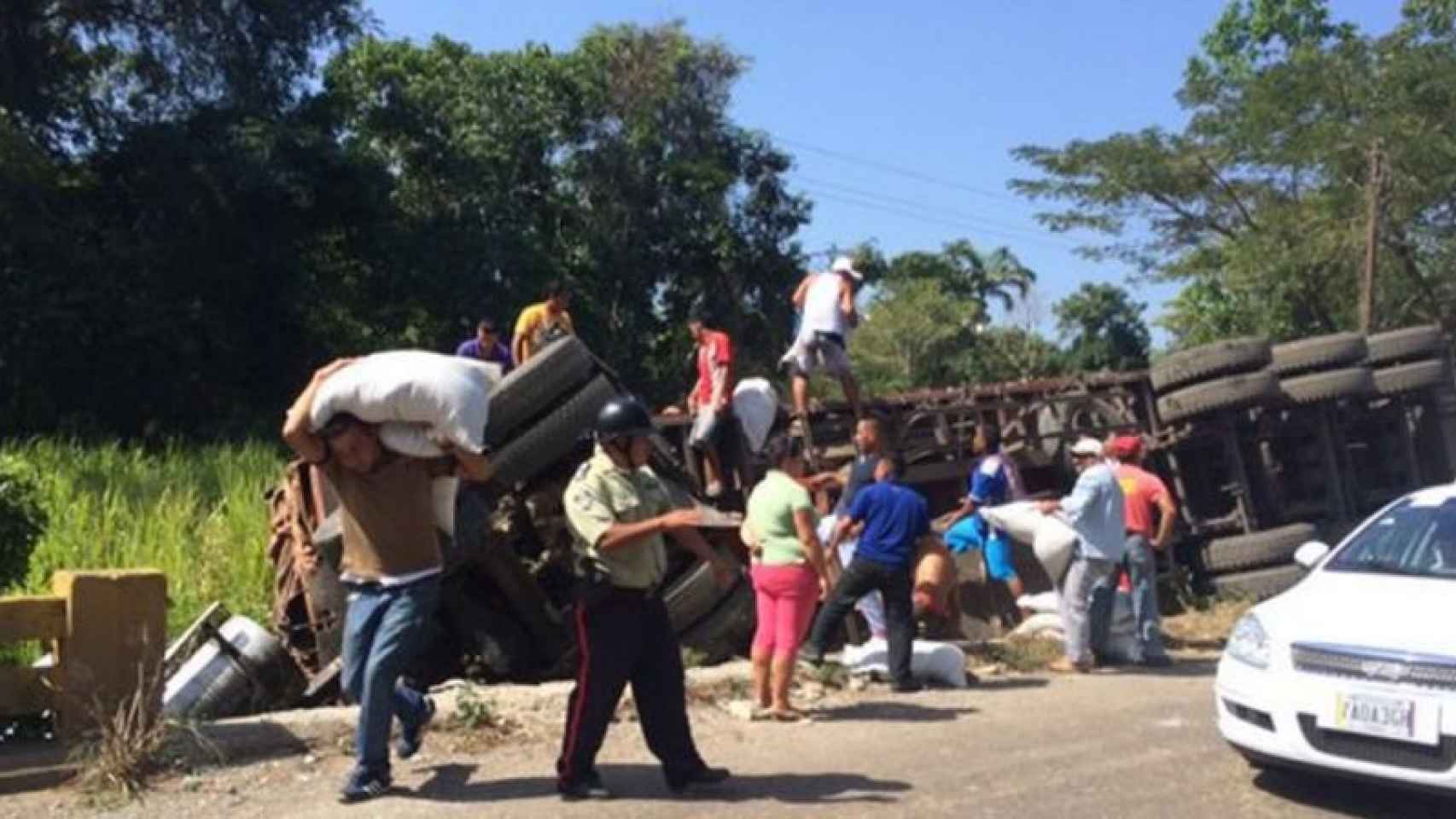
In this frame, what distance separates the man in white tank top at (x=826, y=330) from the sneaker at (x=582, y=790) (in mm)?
6742

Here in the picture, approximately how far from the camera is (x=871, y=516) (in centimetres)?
989

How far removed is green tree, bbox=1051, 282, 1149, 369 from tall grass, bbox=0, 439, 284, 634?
28.8 meters

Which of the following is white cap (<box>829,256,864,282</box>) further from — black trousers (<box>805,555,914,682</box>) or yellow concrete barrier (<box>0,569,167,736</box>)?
yellow concrete barrier (<box>0,569,167,736</box>)

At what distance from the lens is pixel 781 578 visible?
8.73m

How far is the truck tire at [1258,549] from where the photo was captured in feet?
46.6

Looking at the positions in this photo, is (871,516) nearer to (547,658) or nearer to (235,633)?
(547,658)

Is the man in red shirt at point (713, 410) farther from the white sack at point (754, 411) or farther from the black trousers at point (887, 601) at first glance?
the black trousers at point (887, 601)

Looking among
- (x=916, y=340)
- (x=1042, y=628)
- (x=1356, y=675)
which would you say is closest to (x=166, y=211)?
(x=1042, y=628)

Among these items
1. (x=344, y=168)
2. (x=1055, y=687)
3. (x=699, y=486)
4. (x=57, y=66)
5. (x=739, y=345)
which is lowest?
(x=1055, y=687)

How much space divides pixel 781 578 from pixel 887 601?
4.50 feet

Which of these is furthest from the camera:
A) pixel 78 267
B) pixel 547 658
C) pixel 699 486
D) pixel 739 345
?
pixel 739 345

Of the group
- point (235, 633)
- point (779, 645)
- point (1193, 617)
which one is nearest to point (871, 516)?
point (779, 645)

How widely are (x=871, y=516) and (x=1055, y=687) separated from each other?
176 centimetres

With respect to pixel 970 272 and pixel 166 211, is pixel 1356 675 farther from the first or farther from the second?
pixel 970 272
